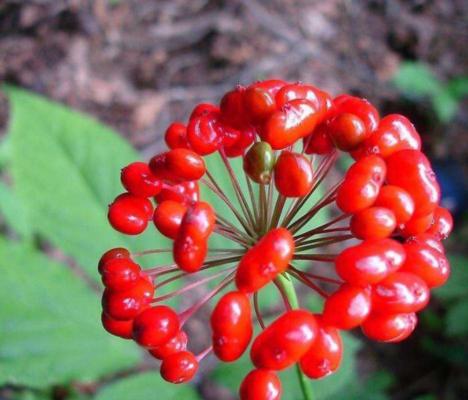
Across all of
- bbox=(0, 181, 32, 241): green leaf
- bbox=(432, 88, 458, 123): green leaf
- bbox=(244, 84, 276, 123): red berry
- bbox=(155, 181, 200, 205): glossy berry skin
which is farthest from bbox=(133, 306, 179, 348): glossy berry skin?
bbox=(432, 88, 458, 123): green leaf

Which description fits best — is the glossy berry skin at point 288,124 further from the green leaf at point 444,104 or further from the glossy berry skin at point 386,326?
the green leaf at point 444,104

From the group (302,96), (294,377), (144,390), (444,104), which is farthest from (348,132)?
(444,104)

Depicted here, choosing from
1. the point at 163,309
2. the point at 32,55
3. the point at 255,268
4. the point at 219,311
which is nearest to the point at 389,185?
the point at 255,268

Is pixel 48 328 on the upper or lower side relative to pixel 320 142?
lower

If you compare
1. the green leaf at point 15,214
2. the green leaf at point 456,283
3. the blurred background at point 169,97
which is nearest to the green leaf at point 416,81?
the blurred background at point 169,97

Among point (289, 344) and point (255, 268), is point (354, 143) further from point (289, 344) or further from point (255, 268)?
point (289, 344)

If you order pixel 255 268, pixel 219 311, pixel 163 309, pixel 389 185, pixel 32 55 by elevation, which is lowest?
pixel 32 55

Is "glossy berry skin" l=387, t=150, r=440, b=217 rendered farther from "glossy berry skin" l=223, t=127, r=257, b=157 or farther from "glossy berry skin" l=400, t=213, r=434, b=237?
"glossy berry skin" l=223, t=127, r=257, b=157

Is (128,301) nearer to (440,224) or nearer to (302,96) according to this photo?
(302,96)
